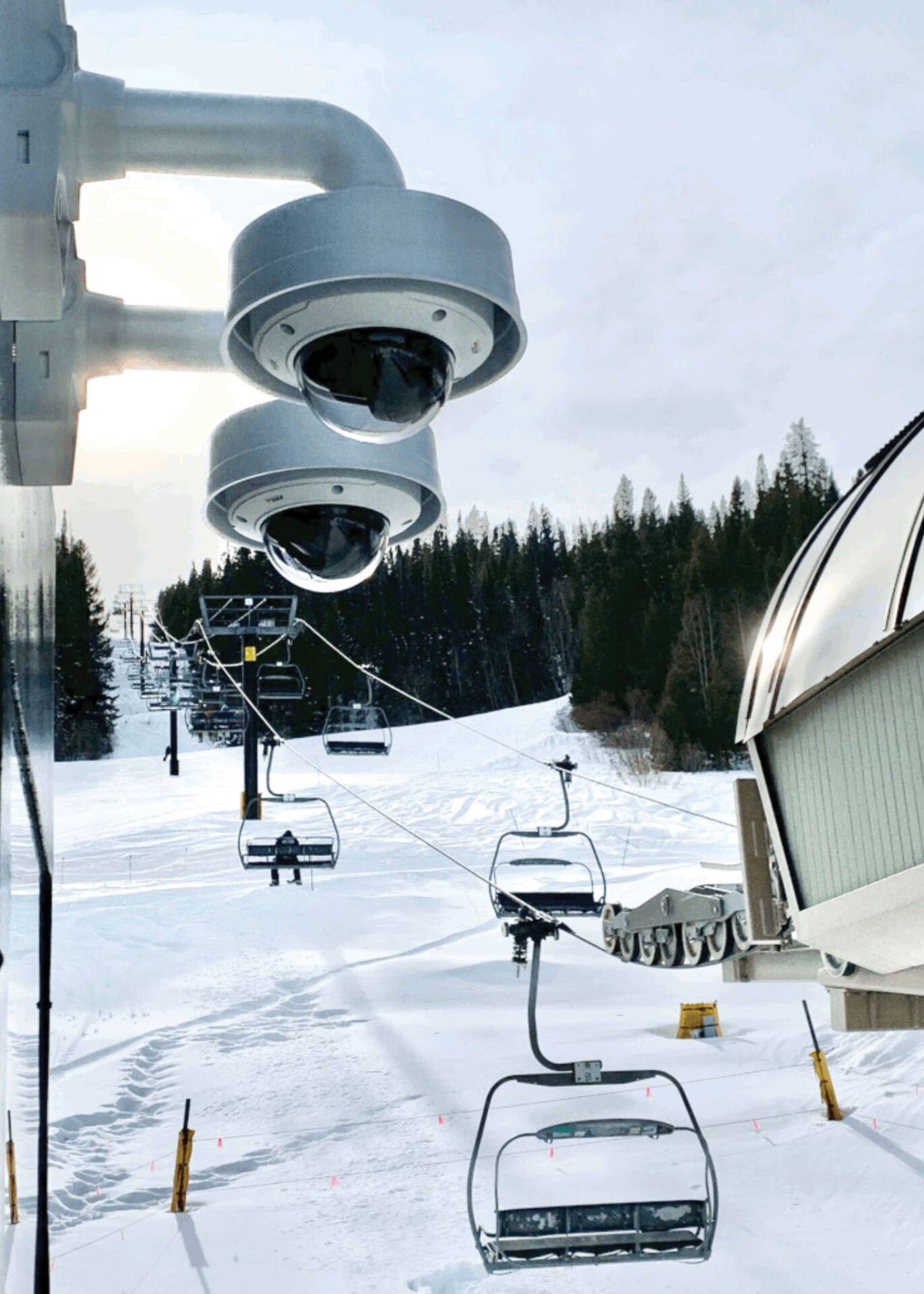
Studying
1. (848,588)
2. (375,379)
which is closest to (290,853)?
(848,588)

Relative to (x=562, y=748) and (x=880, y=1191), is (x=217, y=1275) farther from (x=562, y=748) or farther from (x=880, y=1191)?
(x=562, y=748)

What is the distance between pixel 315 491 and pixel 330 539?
0.06m

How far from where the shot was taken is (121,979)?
69.5ft

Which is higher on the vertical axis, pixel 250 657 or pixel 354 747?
pixel 250 657

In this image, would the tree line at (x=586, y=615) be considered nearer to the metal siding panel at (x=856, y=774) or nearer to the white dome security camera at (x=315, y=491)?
the metal siding panel at (x=856, y=774)

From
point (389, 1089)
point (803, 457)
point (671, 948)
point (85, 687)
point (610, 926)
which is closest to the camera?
point (671, 948)

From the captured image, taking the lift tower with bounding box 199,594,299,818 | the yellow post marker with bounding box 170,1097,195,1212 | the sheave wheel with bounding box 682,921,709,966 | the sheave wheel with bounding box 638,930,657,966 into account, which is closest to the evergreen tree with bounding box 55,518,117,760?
the lift tower with bounding box 199,594,299,818

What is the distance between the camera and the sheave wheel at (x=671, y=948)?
1197 centimetres

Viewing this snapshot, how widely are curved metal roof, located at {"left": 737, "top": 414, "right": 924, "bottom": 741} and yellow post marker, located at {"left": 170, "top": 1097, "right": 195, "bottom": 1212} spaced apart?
8611 millimetres

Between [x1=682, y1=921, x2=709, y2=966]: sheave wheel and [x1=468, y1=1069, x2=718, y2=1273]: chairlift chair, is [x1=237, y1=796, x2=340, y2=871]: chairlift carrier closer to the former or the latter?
[x1=682, y1=921, x2=709, y2=966]: sheave wheel

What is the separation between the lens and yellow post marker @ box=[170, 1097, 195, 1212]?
1279cm

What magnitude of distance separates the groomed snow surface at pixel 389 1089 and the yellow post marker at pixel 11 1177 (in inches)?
2.8

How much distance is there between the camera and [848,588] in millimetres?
5141

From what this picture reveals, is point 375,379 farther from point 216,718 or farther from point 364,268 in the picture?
point 216,718
